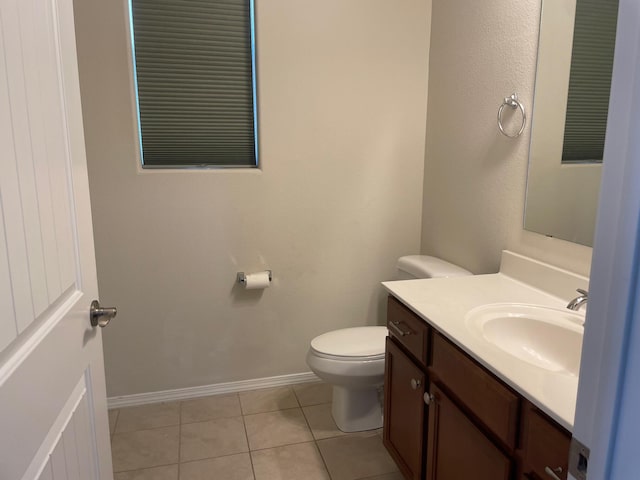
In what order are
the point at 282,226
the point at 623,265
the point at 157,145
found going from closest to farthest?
the point at 623,265 → the point at 157,145 → the point at 282,226

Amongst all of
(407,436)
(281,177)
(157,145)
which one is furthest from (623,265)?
(157,145)

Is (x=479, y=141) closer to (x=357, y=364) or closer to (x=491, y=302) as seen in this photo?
(x=491, y=302)

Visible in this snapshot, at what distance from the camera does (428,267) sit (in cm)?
229

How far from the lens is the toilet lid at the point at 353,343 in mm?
2162

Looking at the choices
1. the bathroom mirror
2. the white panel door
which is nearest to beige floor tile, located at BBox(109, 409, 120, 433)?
the white panel door

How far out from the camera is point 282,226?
2.54 meters

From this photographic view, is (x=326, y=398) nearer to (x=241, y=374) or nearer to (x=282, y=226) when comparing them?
(x=241, y=374)

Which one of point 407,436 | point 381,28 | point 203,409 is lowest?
point 203,409

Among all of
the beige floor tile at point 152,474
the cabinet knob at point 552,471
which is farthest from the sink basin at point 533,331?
the beige floor tile at point 152,474

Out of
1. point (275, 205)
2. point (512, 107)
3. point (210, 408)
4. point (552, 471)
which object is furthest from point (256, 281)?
point (552, 471)

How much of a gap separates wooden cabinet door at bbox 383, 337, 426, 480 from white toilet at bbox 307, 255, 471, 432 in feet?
0.77

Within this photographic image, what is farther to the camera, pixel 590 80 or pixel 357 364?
pixel 357 364

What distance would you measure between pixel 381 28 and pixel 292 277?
1.45m

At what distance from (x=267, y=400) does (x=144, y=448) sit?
2.23 feet
